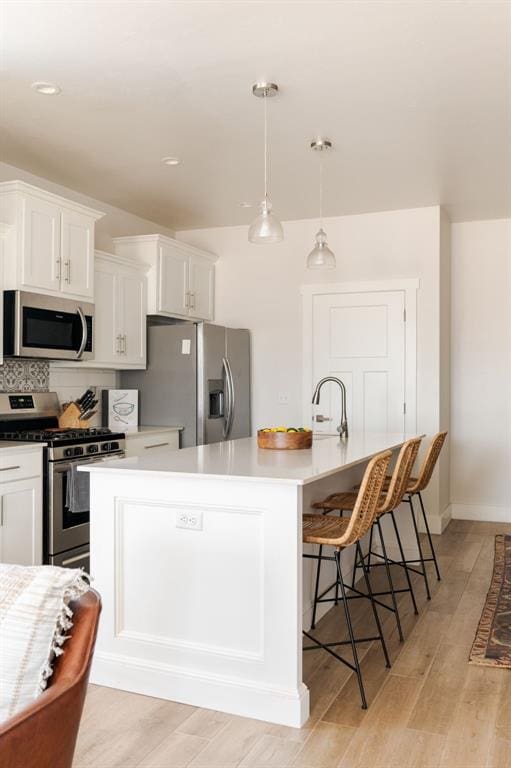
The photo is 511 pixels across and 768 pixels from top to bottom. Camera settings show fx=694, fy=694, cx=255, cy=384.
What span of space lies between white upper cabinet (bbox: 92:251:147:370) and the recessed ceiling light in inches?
61.4

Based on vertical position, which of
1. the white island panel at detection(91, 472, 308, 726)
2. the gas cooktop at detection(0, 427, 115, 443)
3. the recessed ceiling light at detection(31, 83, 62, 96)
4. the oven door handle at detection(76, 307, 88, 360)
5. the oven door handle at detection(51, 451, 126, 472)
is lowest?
the white island panel at detection(91, 472, 308, 726)

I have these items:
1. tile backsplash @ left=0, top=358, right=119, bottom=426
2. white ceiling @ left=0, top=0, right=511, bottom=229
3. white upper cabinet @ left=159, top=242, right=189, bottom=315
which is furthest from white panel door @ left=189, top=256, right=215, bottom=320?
tile backsplash @ left=0, top=358, right=119, bottom=426

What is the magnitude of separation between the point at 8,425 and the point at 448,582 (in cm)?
294

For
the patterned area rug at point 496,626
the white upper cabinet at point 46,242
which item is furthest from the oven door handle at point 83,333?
the patterned area rug at point 496,626

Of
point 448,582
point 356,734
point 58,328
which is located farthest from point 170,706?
point 58,328

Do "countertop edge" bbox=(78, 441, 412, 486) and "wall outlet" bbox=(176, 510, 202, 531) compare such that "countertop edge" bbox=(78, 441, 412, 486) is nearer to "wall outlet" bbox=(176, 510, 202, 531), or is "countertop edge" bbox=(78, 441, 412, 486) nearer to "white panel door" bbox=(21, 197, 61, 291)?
"wall outlet" bbox=(176, 510, 202, 531)

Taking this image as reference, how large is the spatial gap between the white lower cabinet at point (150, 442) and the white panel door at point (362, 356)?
52.8 inches

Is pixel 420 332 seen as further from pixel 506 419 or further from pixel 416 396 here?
pixel 506 419

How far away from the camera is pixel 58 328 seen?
4426 mm

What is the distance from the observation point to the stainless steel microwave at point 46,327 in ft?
13.5

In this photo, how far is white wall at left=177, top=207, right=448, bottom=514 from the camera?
18.6ft

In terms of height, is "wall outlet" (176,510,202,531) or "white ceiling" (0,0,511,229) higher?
"white ceiling" (0,0,511,229)

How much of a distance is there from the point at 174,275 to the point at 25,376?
1631mm

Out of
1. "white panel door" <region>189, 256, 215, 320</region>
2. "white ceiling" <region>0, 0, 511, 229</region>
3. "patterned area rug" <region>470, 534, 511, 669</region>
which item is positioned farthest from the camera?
"white panel door" <region>189, 256, 215, 320</region>
